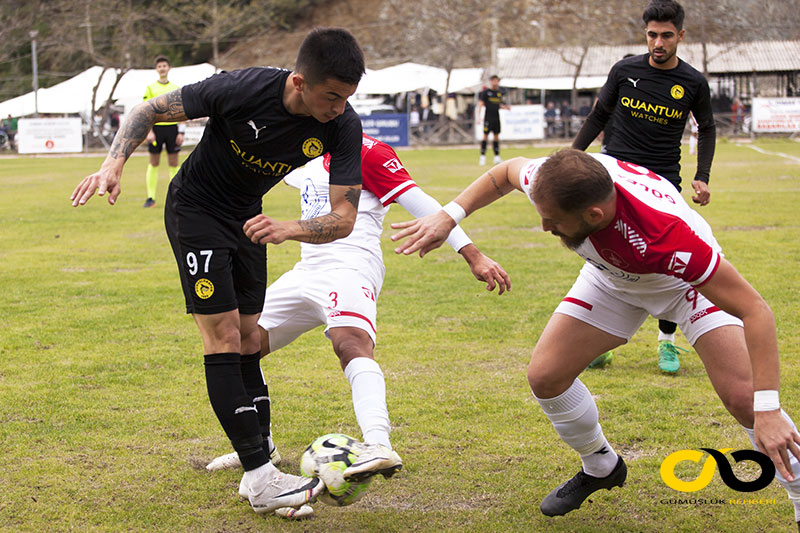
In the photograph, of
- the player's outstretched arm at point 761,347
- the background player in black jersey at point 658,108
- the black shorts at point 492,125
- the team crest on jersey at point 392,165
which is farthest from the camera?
the black shorts at point 492,125

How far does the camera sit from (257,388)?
4.51m

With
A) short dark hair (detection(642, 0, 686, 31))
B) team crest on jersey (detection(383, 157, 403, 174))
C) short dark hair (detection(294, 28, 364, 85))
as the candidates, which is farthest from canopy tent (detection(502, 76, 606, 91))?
short dark hair (detection(294, 28, 364, 85))

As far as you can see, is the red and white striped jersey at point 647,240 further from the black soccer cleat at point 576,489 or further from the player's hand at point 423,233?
the black soccer cleat at point 576,489

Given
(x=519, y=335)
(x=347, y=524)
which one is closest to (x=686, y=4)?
(x=519, y=335)

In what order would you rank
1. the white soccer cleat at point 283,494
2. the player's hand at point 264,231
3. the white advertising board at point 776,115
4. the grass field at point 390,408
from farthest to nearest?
the white advertising board at point 776,115 < the grass field at point 390,408 < the white soccer cleat at point 283,494 < the player's hand at point 264,231

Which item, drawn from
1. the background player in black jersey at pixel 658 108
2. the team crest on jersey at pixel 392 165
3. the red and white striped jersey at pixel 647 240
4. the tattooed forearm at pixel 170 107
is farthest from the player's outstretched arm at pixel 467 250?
the background player in black jersey at pixel 658 108

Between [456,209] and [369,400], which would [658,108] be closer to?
[456,209]

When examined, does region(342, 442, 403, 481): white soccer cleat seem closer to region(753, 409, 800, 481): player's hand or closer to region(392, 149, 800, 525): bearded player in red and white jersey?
region(392, 149, 800, 525): bearded player in red and white jersey

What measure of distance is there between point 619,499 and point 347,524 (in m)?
1.34

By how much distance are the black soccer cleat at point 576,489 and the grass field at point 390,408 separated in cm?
7

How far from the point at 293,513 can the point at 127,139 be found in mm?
1910

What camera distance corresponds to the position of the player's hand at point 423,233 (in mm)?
3619

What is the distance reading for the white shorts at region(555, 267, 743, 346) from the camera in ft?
12.8

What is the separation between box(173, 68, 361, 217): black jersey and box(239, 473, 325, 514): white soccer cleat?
4.12 feet
